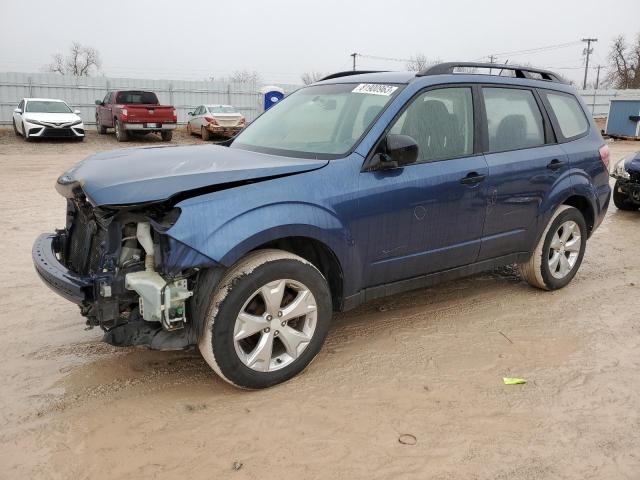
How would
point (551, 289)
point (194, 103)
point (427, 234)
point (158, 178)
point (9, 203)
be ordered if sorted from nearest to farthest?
point (158, 178) → point (427, 234) → point (551, 289) → point (9, 203) → point (194, 103)

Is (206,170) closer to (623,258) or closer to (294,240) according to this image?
(294,240)

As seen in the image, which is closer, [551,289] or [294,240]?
[294,240]

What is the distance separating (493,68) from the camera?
4.45 meters

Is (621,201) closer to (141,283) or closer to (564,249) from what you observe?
(564,249)

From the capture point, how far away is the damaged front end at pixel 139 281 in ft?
9.39

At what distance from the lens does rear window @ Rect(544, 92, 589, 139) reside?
487 cm

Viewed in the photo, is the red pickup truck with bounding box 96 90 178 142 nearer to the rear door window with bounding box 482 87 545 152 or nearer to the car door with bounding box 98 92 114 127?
the car door with bounding box 98 92 114 127

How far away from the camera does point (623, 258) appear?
6324 millimetres

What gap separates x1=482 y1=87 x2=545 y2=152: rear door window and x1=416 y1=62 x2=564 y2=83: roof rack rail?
196mm

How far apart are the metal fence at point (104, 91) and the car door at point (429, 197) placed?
20323mm

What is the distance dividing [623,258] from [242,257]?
16.7 ft

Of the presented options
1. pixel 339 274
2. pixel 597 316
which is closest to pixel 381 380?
pixel 339 274

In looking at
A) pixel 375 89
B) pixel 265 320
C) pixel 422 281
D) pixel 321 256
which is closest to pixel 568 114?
pixel 375 89

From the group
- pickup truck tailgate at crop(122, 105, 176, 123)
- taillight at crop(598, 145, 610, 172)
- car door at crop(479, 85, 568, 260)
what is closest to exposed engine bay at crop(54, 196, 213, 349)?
car door at crop(479, 85, 568, 260)
